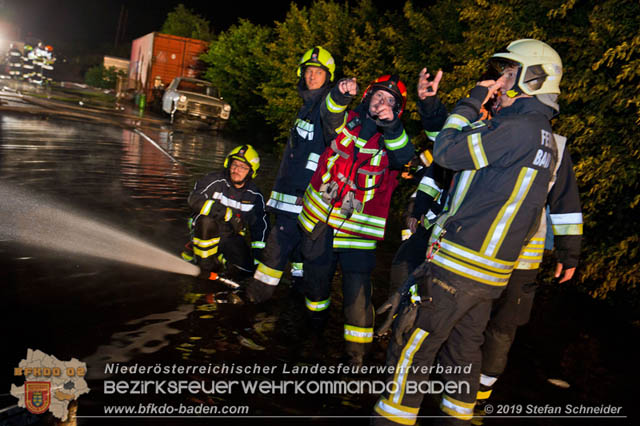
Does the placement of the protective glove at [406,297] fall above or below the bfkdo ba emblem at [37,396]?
above

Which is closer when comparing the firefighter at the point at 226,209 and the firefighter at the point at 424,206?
the firefighter at the point at 424,206

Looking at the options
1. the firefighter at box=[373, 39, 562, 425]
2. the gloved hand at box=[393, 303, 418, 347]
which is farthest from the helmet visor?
the gloved hand at box=[393, 303, 418, 347]

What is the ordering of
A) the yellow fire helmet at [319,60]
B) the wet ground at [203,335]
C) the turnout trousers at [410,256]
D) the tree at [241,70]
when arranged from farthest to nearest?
the tree at [241,70] → the yellow fire helmet at [319,60] → the turnout trousers at [410,256] → the wet ground at [203,335]

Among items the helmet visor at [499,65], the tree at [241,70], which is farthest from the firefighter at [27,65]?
the helmet visor at [499,65]

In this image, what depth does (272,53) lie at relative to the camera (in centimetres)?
2102

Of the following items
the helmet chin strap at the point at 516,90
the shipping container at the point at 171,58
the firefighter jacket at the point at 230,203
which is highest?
the shipping container at the point at 171,58

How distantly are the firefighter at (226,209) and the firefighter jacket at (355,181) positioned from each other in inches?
65.2

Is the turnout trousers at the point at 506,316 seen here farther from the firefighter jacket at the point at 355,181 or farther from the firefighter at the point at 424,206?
the firefighter jacket at the point at 355,181

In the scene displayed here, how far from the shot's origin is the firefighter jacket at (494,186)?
2936 millimetres

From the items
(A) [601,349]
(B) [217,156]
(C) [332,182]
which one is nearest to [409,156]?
(C) [332,182]

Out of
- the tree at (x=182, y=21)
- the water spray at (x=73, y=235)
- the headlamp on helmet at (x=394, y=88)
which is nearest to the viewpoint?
the headlamp on helmet at (x=394, y=88)

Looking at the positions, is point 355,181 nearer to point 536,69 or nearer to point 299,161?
point 299,161

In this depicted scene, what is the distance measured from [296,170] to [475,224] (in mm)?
2132

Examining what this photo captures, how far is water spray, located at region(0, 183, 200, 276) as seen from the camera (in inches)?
234
